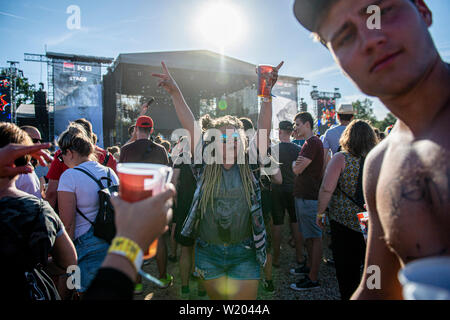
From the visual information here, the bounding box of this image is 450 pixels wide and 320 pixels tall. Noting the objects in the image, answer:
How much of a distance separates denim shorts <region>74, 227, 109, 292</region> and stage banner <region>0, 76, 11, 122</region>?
13.4 m

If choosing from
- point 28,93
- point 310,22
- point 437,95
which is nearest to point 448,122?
point 437,95

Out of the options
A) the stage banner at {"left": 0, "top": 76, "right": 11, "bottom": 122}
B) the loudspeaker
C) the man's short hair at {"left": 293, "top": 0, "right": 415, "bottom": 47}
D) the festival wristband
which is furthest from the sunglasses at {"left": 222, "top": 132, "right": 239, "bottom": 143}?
the loudspeaker

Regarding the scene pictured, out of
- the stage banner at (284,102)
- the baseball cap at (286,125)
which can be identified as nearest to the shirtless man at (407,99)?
the baseball cap at (286,125)

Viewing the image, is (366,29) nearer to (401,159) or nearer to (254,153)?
(401,159)

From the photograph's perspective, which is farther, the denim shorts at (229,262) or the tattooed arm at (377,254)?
the denim shorts at (229,262)

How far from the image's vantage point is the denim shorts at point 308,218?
11.9 feet

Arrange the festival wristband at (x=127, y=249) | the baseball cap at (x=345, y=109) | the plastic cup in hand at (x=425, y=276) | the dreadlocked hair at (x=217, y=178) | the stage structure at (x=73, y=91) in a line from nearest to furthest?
the plastic cup in hand at (x=425, y=276)
the festival wristband at (x=127, y=249)
the dreadlocked hair at (x=217, y=178)
the baseball cap at (x=345, y=109)
the stage structure at (x=73, y=91)

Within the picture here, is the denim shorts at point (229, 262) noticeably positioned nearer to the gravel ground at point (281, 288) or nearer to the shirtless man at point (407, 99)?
the shirtless man at point (407, 99)

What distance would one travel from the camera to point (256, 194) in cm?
229

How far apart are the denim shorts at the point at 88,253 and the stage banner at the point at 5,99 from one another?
13429 millimetres

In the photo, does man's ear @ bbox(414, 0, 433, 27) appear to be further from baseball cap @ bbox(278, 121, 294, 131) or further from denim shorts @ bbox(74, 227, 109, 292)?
baseball cap @ bbox(278, 121, 294, 131)

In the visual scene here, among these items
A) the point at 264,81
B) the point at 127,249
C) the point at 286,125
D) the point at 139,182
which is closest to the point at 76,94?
the point at 286,125

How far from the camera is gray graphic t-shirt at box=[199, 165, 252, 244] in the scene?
215 centimetres

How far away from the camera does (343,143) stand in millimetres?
2725
